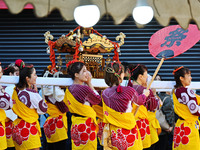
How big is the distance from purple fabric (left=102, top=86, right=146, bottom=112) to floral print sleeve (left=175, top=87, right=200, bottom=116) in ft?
2.90

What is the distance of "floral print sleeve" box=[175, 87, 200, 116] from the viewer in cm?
544

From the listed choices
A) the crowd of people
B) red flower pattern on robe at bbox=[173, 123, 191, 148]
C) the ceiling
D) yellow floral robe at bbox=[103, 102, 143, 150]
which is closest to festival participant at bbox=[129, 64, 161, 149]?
the crowd of people

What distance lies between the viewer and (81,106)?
17.7ft

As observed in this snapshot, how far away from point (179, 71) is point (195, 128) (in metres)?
0.92

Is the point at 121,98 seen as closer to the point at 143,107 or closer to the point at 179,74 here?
the point at 143,107

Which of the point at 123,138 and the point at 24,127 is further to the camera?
the point at 24,127

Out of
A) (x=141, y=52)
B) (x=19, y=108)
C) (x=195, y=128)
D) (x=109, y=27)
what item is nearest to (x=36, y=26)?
(x=109, y=27)

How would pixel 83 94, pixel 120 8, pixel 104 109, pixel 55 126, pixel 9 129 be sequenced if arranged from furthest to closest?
pixel 55 126 < pixel 9 129 < pixel 83 94 < pixel 104 109 < pixel 120 8

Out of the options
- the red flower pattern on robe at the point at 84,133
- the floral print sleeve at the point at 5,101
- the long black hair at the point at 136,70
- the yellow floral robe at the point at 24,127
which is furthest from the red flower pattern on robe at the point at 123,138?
the floral print sleeve at the point at 5,101

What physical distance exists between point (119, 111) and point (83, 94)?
0.70m

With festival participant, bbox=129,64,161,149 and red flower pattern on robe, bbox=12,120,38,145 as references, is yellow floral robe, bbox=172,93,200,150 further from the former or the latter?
red flower pattern on robe, bbox=12,120,38,145

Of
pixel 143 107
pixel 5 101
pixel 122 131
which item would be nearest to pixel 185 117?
pixel 143 107

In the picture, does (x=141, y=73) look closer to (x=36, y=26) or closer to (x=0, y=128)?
(x=0, y=128)

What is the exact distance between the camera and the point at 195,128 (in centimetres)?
569
